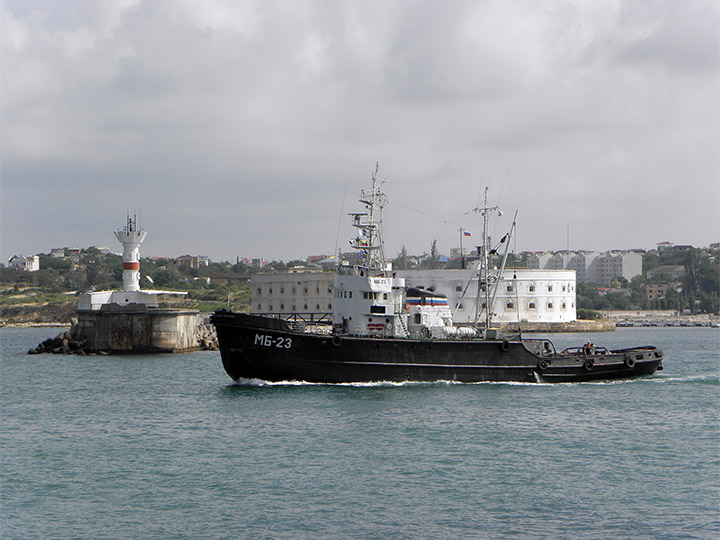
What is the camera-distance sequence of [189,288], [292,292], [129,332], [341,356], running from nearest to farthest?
[341,356] < [129,332] < [292,292] < [189,288]

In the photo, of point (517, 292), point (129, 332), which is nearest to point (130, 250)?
point (129, 332)

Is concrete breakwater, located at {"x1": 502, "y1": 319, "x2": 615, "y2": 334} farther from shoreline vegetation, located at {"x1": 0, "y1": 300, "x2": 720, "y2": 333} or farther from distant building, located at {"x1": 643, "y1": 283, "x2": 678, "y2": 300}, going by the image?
distant building, located at {"x1": 643, "y1": 283, "x2": 678, "y2": 300}

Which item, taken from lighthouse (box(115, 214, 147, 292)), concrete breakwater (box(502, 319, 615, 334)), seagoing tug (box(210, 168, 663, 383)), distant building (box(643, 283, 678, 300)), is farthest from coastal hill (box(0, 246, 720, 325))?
seagoing tug (box(210, 168, 663, 383))

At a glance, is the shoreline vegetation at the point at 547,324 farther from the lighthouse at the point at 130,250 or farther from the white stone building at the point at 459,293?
the lighthouse at the point at 130,250

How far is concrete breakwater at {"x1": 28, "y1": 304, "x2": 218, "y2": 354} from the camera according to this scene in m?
56.2

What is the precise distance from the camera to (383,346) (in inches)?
1340

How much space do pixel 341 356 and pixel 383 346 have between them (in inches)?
67.7

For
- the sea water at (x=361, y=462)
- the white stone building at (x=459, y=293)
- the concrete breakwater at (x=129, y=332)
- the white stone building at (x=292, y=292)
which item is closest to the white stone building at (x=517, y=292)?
the white stone building at (x=459, y=293)

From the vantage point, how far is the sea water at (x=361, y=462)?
56.0 ft

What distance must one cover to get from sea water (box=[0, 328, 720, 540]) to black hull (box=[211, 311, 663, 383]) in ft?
2.07

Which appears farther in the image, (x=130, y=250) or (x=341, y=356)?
(x=130, y=250)

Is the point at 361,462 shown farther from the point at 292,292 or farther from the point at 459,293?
the point at 459,293

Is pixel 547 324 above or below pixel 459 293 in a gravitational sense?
below

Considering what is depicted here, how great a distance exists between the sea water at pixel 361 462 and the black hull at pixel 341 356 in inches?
24.9
